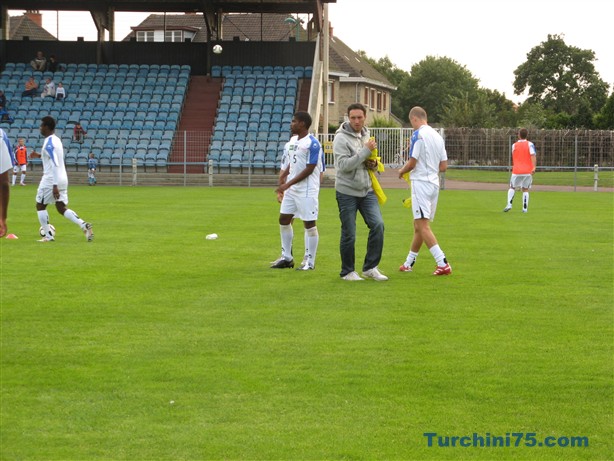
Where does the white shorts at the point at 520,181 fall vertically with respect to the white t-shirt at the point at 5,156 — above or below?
below

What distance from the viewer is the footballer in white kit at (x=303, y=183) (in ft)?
43.3

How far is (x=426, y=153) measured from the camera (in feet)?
42.7

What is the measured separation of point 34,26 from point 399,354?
3117 inches

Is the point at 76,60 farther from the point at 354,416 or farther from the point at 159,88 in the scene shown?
the point at 354,416

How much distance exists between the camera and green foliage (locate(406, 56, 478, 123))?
123m

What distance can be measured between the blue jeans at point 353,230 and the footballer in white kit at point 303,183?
0.70m

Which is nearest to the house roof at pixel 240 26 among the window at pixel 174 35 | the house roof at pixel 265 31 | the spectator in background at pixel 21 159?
the house roof at pixel 265 31

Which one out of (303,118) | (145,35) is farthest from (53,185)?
(145,35)

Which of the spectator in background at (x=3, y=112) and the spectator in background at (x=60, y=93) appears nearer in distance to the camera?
the spectator in background at (x=3, y=112)

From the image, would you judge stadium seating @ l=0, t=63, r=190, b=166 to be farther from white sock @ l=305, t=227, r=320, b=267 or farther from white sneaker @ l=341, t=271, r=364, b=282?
white sneaker @ l=341, t=271, r=364, b=282

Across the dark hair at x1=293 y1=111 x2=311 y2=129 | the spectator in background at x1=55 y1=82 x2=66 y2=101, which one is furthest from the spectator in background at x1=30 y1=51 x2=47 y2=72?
the dark hair at x1=293 y1=111 x2=311 y2=129

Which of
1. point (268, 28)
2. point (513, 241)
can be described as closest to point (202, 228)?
point (513, 241)

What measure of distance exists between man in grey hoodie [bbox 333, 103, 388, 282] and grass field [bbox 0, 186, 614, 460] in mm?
328

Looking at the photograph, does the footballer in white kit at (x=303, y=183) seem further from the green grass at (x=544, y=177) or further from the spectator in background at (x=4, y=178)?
the green grass at (x=544, y=177)
